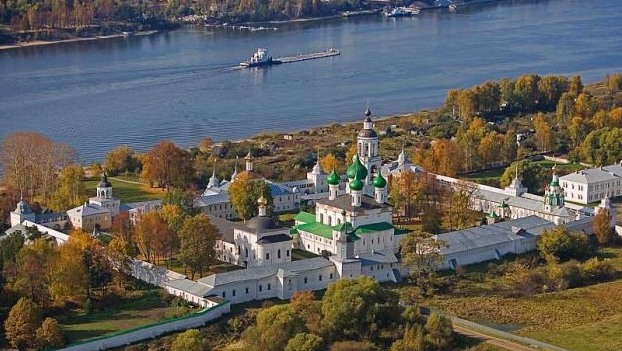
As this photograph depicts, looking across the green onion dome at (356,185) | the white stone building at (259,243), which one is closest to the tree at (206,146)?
the green onion dome at (356,185)

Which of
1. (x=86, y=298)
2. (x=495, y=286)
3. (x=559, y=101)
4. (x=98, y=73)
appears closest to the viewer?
(x=86, y=298)

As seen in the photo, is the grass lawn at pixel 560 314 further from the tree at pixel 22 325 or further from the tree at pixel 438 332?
the tree at pixel 22 325

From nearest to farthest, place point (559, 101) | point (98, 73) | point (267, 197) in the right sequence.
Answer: point (267, 197)
point (559, 101)
point (98, 73)

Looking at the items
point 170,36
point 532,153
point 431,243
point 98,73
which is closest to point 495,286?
point 431,243

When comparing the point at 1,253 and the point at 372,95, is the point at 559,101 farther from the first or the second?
the point at 1,253

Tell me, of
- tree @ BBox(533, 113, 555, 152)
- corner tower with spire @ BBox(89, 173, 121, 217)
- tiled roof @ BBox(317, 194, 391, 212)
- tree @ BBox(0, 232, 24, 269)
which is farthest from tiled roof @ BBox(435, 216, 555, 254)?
tree @ BBox(533, 113, 555, 152)

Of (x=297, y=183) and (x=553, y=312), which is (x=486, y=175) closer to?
(x=297, y=183)

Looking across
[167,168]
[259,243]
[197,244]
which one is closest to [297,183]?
[167,168]
